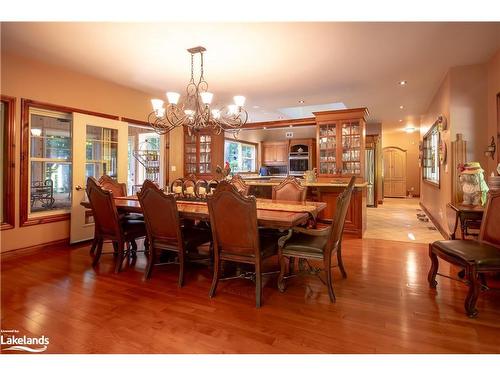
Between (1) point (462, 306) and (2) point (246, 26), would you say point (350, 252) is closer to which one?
(1) point (462, 306)

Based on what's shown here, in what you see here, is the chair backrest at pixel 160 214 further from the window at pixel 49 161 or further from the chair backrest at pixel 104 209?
the window at pixel 49 161

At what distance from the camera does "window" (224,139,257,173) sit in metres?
9.10

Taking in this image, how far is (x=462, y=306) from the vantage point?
7.45ft

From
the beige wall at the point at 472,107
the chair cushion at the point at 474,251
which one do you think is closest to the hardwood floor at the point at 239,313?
the chair cushion at the point at 474,251

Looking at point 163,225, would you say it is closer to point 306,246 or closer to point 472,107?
point 306,246

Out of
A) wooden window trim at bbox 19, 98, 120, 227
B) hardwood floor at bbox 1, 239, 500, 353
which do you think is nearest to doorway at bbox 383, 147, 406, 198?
hardwood floor at bbox 1, 239, 500, 353

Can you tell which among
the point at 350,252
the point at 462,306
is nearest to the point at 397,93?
the point at 350,252

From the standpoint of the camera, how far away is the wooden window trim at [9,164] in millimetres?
3535

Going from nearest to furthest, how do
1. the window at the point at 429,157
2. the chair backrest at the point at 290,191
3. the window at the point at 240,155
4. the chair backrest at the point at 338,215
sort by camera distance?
the chair backrest at the point at 338,215, the chair backrest at the point at 290,191, the window at the point at 429,157, the window at the point at 240,155

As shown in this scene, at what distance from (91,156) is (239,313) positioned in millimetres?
3686

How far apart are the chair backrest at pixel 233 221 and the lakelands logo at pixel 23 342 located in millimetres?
1298

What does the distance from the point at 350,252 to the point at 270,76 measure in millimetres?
2766

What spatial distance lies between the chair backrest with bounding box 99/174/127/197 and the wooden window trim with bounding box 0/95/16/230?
1.00 meters

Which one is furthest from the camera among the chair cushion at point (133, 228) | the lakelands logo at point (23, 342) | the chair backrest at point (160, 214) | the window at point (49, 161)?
the window at point (49, 161)
